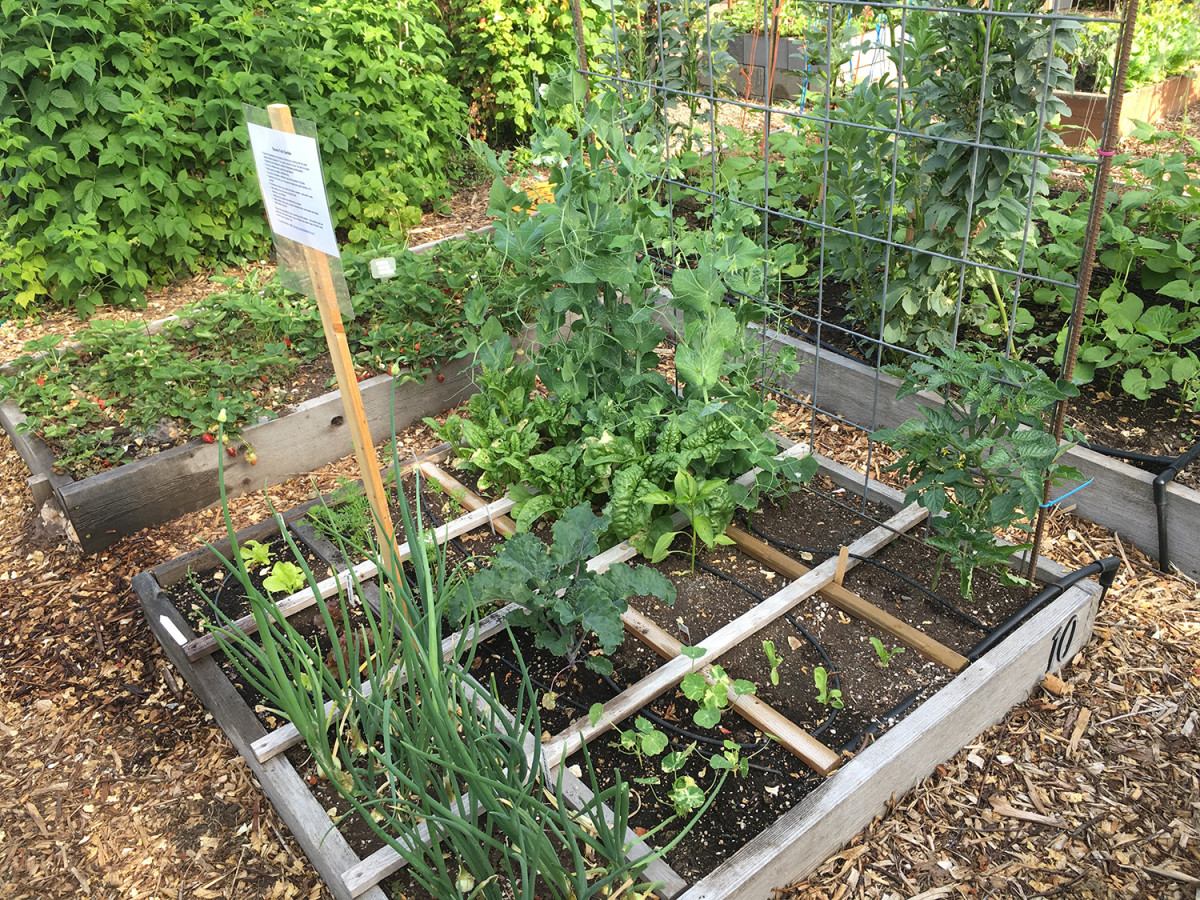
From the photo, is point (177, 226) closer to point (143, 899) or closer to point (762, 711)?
point (143, 899)

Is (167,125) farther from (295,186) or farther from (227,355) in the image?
(295,186)

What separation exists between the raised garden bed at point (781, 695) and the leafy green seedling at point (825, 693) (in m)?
0.03

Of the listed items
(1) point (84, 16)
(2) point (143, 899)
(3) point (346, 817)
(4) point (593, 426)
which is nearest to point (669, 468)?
(4) point (593, 426)

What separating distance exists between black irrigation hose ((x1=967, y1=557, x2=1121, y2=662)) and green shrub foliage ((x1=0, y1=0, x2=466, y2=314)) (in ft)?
11.5

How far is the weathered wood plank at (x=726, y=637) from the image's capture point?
1.97 meters

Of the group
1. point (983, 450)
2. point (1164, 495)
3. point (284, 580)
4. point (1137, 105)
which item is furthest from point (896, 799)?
point (1137, 105)

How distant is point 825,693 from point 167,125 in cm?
379

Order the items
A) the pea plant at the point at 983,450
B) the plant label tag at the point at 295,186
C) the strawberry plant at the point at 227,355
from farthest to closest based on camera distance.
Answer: the strawberry plant at the point at 227,355 → the pea plant at the point at 983,450 → the plant label tag at the point at 295,186

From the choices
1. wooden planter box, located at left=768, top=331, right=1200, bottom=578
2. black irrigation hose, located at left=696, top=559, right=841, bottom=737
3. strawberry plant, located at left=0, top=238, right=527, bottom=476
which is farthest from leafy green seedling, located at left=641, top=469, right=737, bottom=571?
strawberry plant, located at left=0, top=238, right=527, bottom=476

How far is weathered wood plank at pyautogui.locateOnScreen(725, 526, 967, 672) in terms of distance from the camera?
2117 millimetres

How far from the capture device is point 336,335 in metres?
1.87

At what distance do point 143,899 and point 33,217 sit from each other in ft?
10.3

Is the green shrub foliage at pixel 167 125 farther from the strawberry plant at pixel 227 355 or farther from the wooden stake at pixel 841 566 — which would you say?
the wooden stake at pixel 841 566

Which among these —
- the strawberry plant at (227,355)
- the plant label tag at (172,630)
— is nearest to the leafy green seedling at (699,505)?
the strawberry plant at (227,355)
